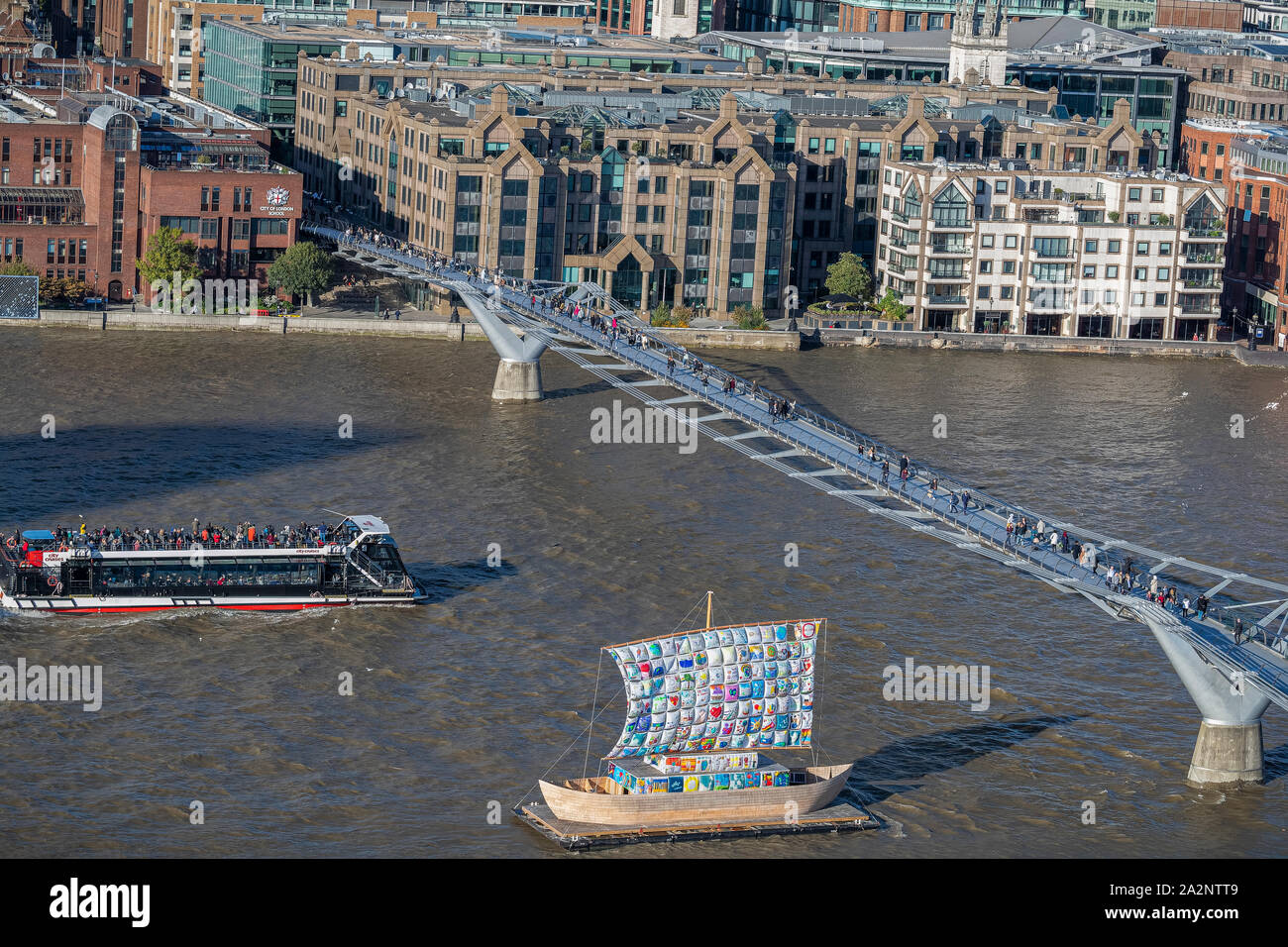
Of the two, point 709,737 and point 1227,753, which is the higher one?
point 709,737

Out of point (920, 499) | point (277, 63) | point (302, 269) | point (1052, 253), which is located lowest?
point (920, 499)

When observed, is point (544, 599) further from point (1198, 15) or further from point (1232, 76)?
point (1198, 15)

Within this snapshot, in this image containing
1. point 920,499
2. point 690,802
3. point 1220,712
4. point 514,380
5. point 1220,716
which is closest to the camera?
point 690,802

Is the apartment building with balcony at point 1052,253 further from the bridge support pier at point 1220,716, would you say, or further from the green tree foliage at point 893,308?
the bridge support pier at point 1220,716

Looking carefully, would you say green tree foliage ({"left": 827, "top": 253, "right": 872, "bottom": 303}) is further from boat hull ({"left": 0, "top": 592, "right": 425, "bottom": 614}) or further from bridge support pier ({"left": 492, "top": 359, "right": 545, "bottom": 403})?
boat hull ({"left": 0, "top": 592, "right": 425, "bottom": 614})

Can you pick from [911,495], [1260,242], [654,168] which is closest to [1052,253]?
[1260,242]

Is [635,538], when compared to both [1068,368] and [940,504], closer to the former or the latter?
[940,504]
